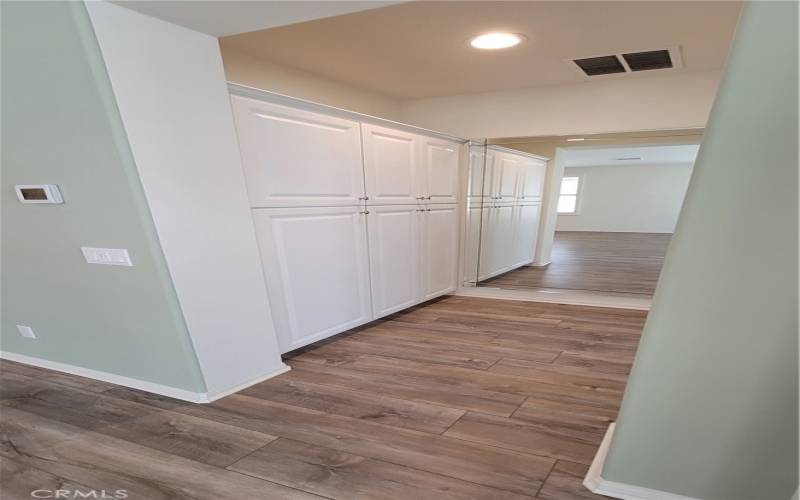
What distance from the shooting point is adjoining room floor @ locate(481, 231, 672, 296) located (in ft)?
11.5

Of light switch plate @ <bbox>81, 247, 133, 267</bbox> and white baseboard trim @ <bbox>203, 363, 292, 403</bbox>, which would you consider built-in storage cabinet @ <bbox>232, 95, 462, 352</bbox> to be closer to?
white baseboard trim @ <bbox>203, 363, 292, 403</bbox>

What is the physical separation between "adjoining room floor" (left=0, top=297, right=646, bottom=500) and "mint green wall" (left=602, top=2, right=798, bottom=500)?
1.31 feet

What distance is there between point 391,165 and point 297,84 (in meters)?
1.02

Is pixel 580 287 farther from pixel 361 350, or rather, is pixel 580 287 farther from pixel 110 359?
pixel 110 359

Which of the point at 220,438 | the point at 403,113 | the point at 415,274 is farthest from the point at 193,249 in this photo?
the point at 403,113

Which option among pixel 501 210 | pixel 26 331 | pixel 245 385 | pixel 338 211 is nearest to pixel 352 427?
pixel 245 385

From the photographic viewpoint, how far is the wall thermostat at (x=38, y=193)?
180 centimetres

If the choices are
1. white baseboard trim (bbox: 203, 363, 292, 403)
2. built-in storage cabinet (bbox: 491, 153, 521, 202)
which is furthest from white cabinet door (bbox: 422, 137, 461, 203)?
white baseboard trim (bbox: 203, 363, 292, 403)

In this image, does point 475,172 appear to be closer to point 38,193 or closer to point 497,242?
point 497,242

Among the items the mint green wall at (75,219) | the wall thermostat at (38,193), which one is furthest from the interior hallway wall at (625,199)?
the wall thermostat at (38,193)

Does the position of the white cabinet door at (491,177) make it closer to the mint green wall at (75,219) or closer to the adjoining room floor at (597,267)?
the adjoining room floor at (597,267)

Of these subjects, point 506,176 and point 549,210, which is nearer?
point 506,176

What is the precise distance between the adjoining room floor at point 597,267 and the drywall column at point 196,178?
2.74m

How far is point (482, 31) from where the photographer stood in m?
2.04
